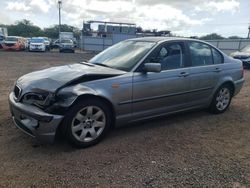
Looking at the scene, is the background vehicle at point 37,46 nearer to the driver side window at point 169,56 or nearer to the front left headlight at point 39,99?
the driver side window at point 169,56

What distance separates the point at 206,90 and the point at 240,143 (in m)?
1.35

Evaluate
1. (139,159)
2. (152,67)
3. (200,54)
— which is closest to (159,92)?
(152,67)

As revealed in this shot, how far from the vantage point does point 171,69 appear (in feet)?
15.3

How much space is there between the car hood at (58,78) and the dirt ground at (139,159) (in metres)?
0.87

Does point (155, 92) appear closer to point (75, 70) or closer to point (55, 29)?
point (75, 70)

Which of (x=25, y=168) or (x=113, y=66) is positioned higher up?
(x=113, y=66)

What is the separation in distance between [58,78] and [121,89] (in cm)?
95

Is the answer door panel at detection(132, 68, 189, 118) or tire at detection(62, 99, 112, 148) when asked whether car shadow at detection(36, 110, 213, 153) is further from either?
door panel at detection(132, 68, 189, 118)

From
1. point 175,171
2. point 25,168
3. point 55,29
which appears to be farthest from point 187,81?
A: point 55,29

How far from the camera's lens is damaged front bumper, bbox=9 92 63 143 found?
3.41m

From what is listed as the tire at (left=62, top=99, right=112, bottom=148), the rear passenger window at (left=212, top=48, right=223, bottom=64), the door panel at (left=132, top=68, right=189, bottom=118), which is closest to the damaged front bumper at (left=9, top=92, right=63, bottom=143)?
the tire at (left=62, top=99, right=112, bottom=148)

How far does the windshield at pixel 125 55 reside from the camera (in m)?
4.38

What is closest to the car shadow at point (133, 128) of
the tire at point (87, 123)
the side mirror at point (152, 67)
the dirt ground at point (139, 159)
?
the dirt ground at point (139, 159)

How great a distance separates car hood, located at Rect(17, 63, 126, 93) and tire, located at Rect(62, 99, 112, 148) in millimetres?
351
